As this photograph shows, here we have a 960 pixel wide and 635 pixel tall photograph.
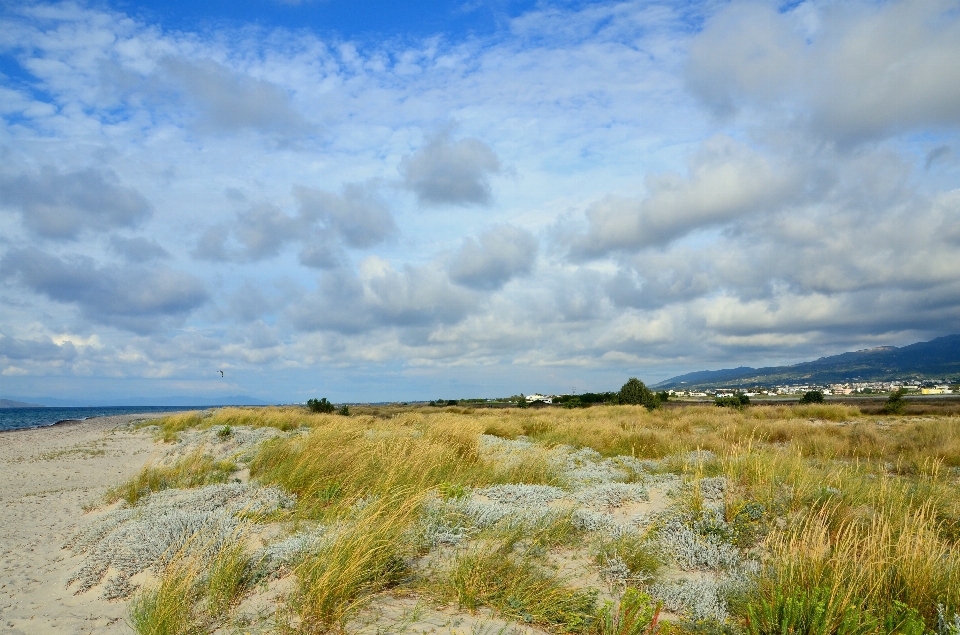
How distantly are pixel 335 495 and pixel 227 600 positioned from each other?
112 inches

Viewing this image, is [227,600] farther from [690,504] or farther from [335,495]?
[690,504]

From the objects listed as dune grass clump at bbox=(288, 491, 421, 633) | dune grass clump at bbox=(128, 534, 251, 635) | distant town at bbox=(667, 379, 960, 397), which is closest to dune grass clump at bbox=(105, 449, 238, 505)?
dune grass clump at bbox=(128, 534, 251, 635)

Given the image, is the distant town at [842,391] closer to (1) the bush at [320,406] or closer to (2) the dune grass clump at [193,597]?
(1) the bush at [320,406]

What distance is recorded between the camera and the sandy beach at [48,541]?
16.5 feet

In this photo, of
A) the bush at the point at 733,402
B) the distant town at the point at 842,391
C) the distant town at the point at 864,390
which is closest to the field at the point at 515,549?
the bush at the point at 733,402

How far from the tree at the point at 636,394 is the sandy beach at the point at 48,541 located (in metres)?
30.4

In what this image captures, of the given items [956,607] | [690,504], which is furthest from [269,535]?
[956,607]

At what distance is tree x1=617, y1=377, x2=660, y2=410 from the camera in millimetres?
37031

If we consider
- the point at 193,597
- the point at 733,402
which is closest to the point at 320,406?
the point at 733,402

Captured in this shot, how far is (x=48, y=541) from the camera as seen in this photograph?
7.96 metres

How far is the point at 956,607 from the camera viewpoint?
3.89 metres

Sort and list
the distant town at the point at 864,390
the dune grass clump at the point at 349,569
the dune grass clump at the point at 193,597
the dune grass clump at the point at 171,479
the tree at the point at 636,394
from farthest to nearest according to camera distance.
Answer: the distant town at the point at 864,390, the tree at the point at 636,394, the dune grass clump at the point at 171,479, the dune grass clump at the point at 193,597, the dune grass clump at the point at 349,569

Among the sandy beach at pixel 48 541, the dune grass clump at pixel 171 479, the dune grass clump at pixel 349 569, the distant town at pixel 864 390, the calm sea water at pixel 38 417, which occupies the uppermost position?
the dune grass clump at pixel 349 569

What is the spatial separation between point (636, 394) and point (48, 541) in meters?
35.6
